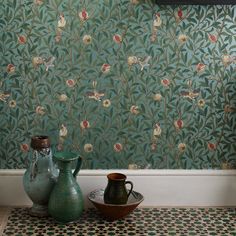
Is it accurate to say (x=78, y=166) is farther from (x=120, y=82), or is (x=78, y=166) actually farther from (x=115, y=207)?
(x=120, y=82)

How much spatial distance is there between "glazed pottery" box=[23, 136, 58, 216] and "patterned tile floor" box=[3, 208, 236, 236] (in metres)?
0.12

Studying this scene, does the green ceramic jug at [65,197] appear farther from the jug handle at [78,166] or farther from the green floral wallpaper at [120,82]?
the green floral wallpaper at [120,82]

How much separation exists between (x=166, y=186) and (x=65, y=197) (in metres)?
0.58

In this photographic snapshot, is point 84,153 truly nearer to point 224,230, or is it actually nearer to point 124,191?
point 124,191

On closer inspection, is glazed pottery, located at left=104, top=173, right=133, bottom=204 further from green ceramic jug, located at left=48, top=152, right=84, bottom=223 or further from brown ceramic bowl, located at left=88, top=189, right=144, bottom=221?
green ceramic jug, located at left=48, top=152, right=84, bottom=223

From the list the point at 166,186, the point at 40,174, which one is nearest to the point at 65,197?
the point at 40,174

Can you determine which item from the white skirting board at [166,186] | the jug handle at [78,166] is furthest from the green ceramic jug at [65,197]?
the white skirting board at [166,186]

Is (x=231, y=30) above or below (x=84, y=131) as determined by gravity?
above

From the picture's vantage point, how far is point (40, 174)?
2492 mm

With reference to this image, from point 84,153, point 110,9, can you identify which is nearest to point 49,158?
point 84,153

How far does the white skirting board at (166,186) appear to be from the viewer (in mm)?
2666

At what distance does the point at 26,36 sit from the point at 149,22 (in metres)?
0.61

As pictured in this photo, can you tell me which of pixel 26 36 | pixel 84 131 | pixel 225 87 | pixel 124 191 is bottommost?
pixel 124 191

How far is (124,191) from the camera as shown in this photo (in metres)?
2.48
